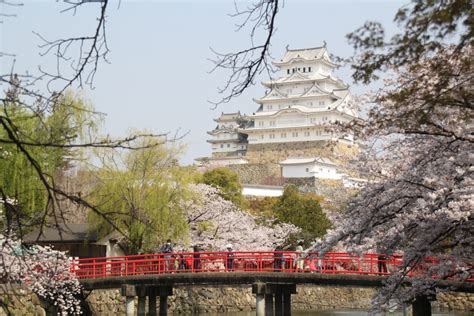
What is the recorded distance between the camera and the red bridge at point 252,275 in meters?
18.1

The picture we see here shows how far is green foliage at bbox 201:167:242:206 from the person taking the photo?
35.0 m

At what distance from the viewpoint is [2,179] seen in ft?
75.5

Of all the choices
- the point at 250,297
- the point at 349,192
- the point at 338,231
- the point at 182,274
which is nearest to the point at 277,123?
the point at 349,192

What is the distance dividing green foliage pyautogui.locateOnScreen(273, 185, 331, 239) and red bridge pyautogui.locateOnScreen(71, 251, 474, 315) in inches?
537

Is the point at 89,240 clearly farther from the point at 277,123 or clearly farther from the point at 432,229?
the point at 277,123

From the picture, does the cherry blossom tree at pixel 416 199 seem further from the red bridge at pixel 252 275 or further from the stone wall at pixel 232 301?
the stone wall at pixel 232 301

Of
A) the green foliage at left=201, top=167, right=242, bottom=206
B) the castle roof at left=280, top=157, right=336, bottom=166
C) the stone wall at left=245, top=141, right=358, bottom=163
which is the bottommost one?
the green foliage at left=201, top=167, right=242, bottom=206

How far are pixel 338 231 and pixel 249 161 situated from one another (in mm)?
49724

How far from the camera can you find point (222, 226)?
1188 inches

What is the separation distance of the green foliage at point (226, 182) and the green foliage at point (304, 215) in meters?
1.97

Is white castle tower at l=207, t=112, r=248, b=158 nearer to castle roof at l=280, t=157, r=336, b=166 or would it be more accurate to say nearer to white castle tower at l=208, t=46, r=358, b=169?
white castle tower at l=208, t=46, r=358, b=169

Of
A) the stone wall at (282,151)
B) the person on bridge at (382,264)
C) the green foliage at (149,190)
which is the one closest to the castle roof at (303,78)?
the stone wall at (282,151)

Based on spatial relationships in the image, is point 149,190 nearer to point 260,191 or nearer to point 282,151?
point 260,191

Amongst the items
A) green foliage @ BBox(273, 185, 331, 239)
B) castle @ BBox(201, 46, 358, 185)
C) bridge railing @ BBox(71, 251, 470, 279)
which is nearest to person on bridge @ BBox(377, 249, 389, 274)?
bridge railing @ BBox(71, 251, 470, 279)
